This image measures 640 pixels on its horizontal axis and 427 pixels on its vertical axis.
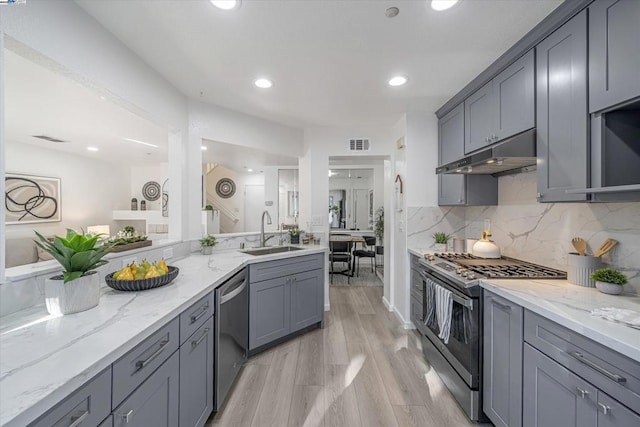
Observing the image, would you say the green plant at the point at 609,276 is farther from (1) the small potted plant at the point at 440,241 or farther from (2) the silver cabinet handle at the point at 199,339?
(2) the silver cabinet handle at the point at 199,339

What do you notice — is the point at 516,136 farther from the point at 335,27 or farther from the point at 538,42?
the point at 335,27

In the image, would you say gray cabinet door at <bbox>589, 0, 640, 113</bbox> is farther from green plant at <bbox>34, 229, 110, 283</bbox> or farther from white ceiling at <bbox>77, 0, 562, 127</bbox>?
green plant at <bbox>34, 229, 110, 283</bbox>

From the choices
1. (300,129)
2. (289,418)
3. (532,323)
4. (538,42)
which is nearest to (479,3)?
(538,42)

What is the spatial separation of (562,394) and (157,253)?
267cm

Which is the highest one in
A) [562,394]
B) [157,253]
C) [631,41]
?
[631,41]

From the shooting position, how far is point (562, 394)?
1.16 meters

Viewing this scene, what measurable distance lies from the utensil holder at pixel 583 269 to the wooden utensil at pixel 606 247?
0.04 m

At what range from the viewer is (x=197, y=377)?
149 cm

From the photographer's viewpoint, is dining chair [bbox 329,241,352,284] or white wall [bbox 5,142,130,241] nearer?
white wall [bbox 5,142,130,241]

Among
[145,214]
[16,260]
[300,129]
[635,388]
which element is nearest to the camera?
[635,388]

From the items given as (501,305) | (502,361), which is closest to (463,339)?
(502,361)

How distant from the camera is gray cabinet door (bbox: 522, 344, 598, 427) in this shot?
1.06 m

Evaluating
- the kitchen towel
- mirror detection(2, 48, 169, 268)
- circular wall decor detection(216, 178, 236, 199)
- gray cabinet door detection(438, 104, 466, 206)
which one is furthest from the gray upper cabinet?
circular wall decor detection(216, 178, 236, 199)

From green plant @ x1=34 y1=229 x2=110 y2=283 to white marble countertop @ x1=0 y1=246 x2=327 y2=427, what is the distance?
0.19m
